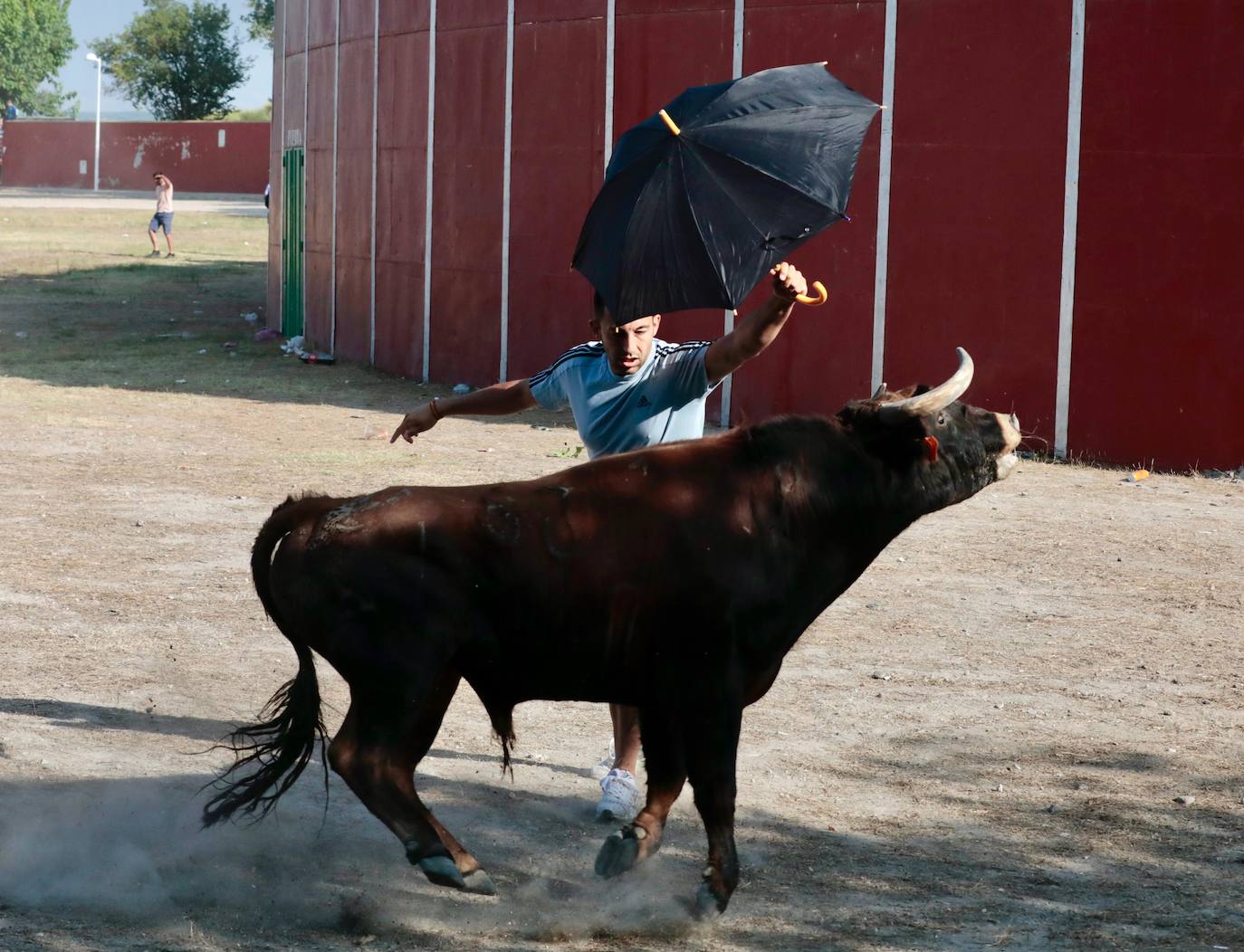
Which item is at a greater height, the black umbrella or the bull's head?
the black umbrella

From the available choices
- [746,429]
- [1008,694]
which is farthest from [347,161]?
[746,429]

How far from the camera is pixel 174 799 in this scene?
219 inches

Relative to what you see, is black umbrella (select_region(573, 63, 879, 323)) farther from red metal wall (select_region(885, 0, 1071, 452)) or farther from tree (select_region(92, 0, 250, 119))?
tree (select_region(92, 0, 250, 119))

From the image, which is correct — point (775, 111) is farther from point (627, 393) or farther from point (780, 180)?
point (627, 393)

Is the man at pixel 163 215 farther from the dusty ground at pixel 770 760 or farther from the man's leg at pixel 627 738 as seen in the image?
the man's leg at pixel 627 738

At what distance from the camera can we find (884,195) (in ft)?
45.3

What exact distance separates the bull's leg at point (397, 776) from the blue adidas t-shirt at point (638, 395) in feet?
3.80

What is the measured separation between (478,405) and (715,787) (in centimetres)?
168

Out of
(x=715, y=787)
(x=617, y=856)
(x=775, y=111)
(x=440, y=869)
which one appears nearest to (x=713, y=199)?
(x=775, y=111)

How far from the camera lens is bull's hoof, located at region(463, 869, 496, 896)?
179 inches

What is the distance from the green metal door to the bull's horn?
1774cm

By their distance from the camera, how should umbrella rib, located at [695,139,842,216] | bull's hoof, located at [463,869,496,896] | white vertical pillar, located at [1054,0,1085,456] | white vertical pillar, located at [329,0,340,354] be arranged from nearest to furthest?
bull's hoof, located at [463,869,496,896], umbrella rib, located at [695,139,842,216], white vertical pillar, located at [1054,0,1085,456], white vertical pillar, located at [329,0,340,354]

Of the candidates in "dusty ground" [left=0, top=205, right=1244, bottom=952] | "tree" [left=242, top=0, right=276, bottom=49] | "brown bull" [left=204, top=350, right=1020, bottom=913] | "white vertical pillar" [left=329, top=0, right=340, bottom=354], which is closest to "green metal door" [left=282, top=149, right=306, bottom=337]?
"white vertical pillar" [left=329, top=0, right=340, bottom=354]

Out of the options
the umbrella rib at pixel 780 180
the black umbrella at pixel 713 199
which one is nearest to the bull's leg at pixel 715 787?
the black umbrella at pixel 713 199
